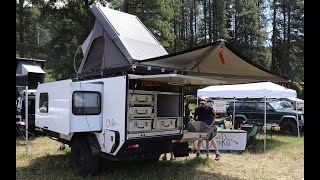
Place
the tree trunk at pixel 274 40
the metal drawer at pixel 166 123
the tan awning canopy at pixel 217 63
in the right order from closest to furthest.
Result: the tan awning canopy at pixel 217 63
the metal drawer at pixel 166 123
the tree trunk at pixel 274 40

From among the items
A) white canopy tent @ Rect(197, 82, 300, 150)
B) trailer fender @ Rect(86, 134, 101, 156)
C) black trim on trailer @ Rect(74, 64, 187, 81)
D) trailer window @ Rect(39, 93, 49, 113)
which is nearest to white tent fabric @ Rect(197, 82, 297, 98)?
white canopy tent @ Rect(197, 82, 300, 150)

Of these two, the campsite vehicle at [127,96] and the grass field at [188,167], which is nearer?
the campsite vehicle at [127,96]

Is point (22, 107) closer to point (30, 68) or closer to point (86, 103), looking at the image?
point (30, 68)

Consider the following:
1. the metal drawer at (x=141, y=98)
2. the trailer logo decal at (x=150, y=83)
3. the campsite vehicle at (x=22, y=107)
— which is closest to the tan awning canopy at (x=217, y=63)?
the trailer logo decal at (x=150, y=83)

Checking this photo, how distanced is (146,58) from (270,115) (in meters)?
10.6

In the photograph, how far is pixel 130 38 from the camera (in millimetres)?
7320

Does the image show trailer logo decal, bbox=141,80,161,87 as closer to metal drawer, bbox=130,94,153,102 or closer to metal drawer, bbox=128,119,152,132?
metal drawer, bbox=130,94,153,102

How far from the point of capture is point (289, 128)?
15344mm

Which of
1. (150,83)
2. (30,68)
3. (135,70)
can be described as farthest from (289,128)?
(30,68)

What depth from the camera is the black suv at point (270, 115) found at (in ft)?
49.8

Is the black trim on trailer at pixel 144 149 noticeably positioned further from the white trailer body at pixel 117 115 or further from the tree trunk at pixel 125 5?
the tree trunk at pixel 125 5

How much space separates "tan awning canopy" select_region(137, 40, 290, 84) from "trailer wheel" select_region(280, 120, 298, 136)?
8.51m

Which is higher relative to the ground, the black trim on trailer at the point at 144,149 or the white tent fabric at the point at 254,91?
the white tent fabric at the point at 254,91
